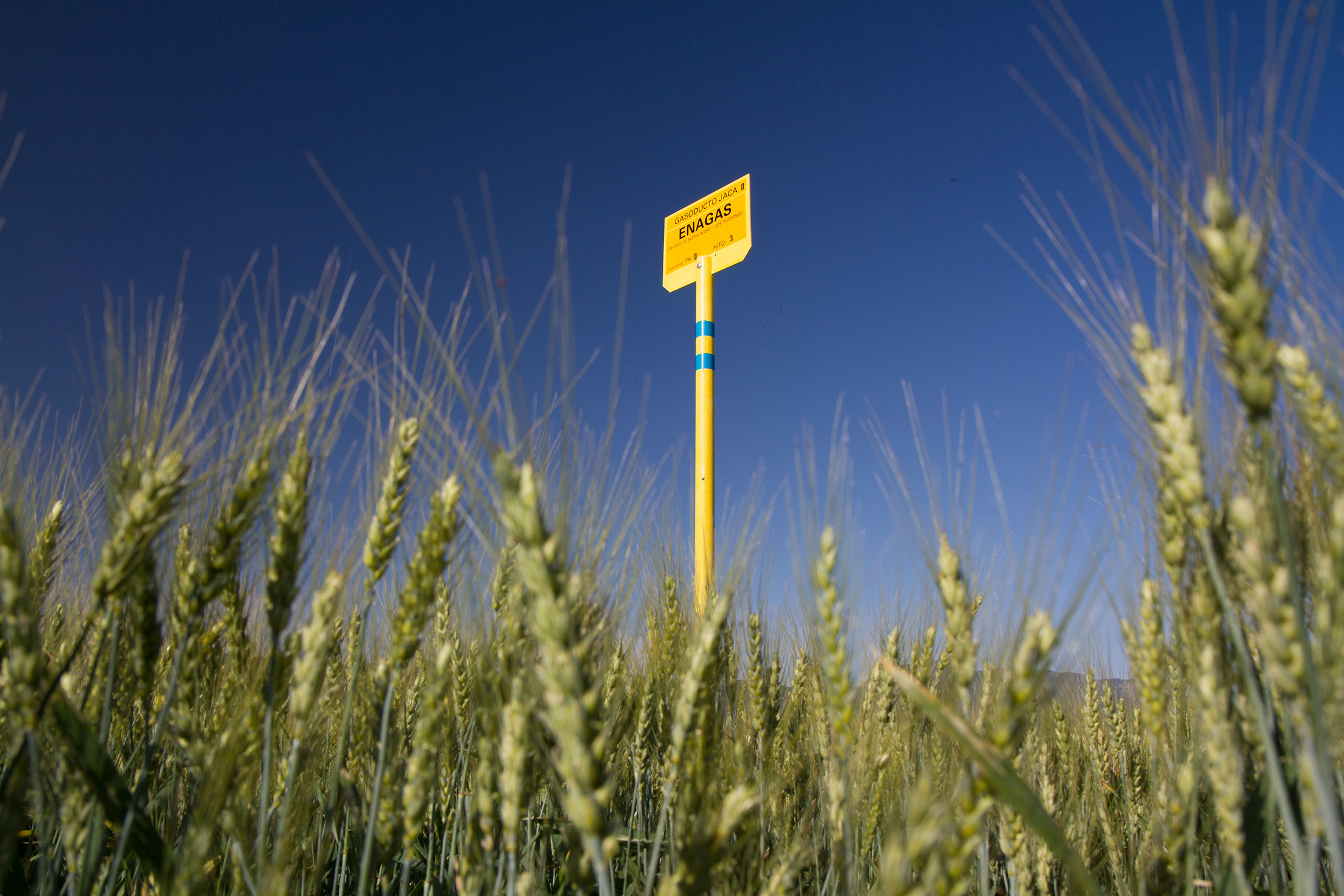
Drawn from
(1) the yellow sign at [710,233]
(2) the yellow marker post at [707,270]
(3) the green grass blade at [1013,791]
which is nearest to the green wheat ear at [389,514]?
(3) the green grass blade at [1013,791]

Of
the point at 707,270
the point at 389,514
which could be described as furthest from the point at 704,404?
the point at 389,514

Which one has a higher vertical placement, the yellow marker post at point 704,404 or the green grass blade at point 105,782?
the yellow marker post at point 704,404

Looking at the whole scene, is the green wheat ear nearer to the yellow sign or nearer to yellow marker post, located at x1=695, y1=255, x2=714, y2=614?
yellow marker post, located at x1=695, y1=255, x2=714, y2=614

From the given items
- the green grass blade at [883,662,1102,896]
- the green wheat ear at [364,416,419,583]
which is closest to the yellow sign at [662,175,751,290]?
the green wheat ear at [364,416,419,583]

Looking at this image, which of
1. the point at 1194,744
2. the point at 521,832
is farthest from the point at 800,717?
the point at 1194,744

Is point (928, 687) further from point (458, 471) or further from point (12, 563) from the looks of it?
point (12, 563)

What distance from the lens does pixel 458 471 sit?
1.22m

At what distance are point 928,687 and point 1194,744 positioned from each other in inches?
36.2

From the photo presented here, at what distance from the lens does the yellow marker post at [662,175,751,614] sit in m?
4.96

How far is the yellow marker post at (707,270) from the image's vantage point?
496cm

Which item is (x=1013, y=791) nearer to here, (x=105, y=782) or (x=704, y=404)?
(x=105, y=782)

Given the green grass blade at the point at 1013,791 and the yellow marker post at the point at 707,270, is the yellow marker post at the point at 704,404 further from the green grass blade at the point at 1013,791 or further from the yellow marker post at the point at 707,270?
the green grass blade at the point at 1013,791

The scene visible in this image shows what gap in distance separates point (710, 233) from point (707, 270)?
320mm

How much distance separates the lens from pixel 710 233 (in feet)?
17.4
